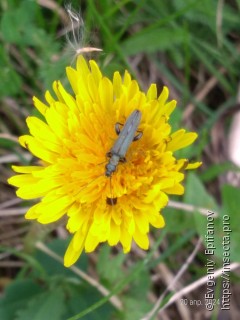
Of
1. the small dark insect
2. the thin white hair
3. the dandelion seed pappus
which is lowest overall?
the small dark insect

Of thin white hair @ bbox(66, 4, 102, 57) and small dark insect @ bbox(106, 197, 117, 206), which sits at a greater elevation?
thin white hair @ bbox(66, 4, 102, 57)

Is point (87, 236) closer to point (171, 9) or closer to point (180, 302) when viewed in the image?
point (180, 302)

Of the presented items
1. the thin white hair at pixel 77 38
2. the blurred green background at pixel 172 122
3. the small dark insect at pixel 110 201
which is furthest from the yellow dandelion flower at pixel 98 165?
the blurred green background at pixel 172 122

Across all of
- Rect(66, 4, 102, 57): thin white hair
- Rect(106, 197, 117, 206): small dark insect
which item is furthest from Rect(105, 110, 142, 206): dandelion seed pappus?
Rect(66, 4, 102, 57): thin white hair

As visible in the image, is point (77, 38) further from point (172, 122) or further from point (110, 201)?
point (110, 201)

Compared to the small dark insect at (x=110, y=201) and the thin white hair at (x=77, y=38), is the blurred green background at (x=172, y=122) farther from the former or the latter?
the small dark insect at (x=110, y=201)

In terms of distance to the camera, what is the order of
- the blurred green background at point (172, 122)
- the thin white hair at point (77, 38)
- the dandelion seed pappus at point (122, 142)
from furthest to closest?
1. the blurred green background at point (172, 122)
2. the thin white hair at point (77, 38)
3. the dandelion seed pappus at point (122, 142)

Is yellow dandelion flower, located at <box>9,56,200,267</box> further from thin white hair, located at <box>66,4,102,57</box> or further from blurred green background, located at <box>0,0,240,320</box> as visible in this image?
blurred green background, located at <box>0,0,240,320</box>

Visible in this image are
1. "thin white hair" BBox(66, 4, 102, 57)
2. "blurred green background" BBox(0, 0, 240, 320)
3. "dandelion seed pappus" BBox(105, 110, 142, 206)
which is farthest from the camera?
"blurred green background" BBox(0, 0, 240, 320)
